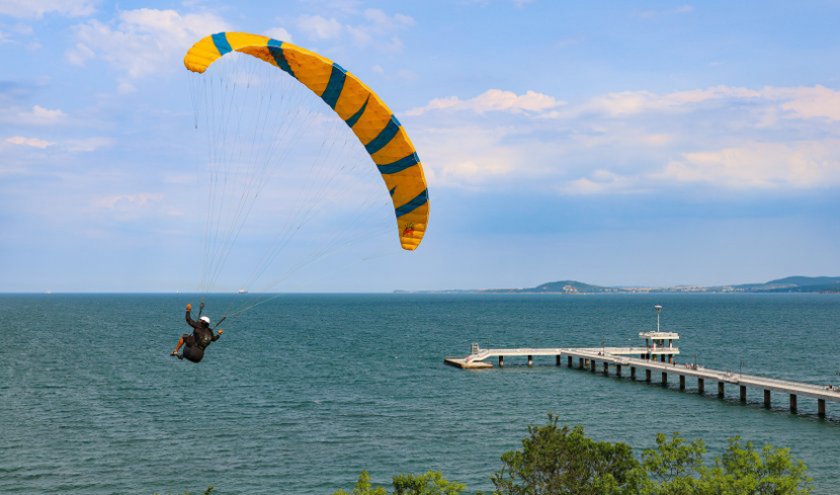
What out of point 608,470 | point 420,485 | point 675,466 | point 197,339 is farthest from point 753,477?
point 197,339

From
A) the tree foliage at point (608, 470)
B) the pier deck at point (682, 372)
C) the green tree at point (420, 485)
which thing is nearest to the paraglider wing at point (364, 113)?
the tree foliage at point (608, 470)

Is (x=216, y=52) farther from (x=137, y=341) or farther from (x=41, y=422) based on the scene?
(x=137, y=341)

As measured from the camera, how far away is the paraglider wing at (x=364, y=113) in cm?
1599

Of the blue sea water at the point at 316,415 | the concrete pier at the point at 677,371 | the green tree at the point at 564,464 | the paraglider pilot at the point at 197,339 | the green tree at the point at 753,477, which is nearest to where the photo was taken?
the green tree at the point at 753,477

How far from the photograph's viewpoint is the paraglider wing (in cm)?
1599

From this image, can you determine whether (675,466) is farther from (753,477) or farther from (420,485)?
(420,485)

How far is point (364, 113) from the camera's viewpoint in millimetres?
17609

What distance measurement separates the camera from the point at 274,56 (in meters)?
16.5

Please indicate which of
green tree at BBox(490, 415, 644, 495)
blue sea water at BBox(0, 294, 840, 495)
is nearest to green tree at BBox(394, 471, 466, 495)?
green tree at BBox(490, 415, 644, 495)

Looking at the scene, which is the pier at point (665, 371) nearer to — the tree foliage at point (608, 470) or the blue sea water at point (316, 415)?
the blue sea water at point (316, 415)

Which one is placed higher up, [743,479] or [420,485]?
[743,479]

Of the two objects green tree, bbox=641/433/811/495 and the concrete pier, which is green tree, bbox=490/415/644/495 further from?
the concrete pier

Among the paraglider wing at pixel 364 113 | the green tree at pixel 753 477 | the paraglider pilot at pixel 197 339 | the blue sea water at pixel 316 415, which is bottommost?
the blue sea water at pixel 316 415

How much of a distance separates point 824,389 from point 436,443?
20.6m
